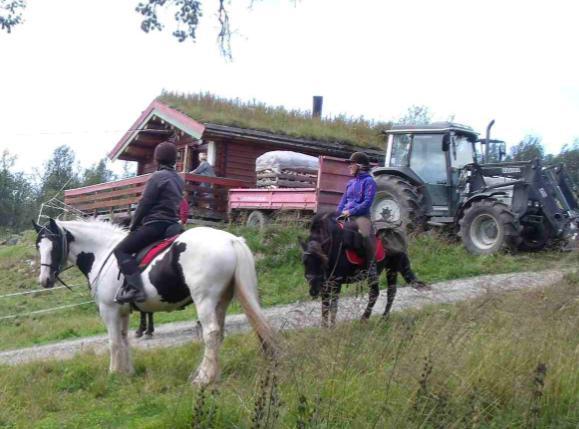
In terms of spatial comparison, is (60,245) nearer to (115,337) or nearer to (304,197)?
(115,337)

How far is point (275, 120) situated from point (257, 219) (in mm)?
7091

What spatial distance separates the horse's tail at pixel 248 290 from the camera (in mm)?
7766

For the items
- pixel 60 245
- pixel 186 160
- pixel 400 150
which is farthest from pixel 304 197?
pixel 60 245

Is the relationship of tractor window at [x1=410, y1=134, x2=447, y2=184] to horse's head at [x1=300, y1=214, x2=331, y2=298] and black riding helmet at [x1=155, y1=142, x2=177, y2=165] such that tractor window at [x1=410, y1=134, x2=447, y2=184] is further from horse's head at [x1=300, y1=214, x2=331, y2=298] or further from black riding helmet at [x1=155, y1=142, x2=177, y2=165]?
black riding helmet at [x1=155, y1=142, x2=177, y2=165]

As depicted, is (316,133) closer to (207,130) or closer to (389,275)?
(207,130)

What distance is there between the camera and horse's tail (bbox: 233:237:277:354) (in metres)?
7.77

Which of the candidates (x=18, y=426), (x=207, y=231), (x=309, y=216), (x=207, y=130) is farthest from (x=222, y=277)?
(x=207, y=130)

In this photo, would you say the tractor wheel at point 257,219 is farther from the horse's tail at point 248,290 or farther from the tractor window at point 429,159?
the horse's tail at point 248,290

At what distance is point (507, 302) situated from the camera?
7551 mm

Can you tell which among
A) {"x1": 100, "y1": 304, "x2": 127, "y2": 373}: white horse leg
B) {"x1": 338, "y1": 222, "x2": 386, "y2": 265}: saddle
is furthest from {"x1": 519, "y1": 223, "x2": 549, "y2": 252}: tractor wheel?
{"x1": 100, "y1": 304, "x2": 127, "y2": 373}: white horse leg

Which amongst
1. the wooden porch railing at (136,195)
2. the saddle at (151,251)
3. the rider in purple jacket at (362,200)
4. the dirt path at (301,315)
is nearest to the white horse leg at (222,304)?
the dirt path at (301,315)

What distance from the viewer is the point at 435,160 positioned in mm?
19016

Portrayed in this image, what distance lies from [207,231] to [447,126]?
37.8 feet

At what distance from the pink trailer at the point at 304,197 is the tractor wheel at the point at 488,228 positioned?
3.15 meters
